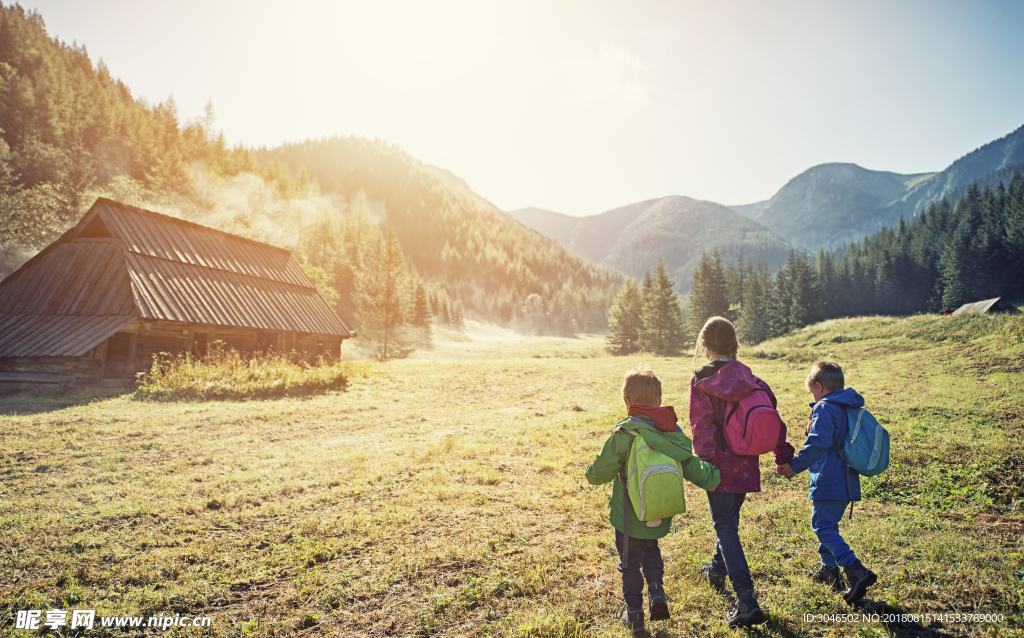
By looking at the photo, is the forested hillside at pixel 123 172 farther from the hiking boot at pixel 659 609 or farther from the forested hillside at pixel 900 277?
the forested hillside at pixel 900 277

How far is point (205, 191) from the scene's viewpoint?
50.8 metres

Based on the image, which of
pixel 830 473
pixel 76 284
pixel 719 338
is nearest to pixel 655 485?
pixel 719 338

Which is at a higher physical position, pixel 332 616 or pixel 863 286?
pixel 863 286

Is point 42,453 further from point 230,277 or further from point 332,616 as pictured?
point 230,277

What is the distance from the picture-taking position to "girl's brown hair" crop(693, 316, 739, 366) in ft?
13.6

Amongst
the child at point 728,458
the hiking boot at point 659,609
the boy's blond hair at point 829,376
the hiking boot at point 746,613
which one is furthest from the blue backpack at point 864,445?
the hiking boot at point 659,609

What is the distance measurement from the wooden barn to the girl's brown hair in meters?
18.8

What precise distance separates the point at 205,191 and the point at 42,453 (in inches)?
2123

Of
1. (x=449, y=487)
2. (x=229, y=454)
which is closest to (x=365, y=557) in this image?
(x=449, y=487)

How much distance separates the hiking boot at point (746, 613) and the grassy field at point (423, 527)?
0.40 ft

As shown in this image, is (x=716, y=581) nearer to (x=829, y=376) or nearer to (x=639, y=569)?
(x=639, y=569)

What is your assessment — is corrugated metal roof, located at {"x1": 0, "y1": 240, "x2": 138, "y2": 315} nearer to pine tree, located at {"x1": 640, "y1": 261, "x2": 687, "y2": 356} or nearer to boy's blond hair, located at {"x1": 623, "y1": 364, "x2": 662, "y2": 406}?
boy's blond hair, located at {"x1": 623, "y1": 364, "x2": 662, "y2": 406}

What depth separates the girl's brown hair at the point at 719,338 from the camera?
13.6ft

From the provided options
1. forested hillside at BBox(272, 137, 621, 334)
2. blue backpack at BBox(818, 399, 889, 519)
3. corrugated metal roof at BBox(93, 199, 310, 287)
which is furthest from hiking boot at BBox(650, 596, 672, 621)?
forested hillside at BBox(272, 137, 621, 334)
